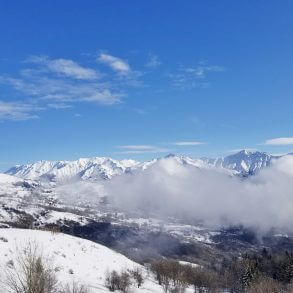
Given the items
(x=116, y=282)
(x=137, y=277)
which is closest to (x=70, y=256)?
(x=116, y=282)

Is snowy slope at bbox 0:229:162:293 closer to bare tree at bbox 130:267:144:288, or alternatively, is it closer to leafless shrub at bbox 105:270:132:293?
leafless shrub at bbox 105:270:132:293

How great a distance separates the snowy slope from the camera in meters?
59.4

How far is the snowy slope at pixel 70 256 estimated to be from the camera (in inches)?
2339

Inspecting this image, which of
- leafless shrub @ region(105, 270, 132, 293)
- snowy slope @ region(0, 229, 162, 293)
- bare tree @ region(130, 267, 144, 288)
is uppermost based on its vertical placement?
snowy slope @ region(0, 229, 162, 293)

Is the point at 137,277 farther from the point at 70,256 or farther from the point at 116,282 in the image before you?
the point at 70,256

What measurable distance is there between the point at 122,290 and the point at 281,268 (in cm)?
10969

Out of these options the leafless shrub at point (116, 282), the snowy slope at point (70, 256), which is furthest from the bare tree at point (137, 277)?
the leafless shrub at point (116, 282)

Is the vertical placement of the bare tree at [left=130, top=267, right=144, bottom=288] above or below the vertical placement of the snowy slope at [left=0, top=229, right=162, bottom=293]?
below

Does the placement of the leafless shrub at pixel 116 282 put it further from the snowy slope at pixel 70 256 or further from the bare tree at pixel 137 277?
the bare tree at pixel 137 277

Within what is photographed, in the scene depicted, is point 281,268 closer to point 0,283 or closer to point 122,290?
point 122,290

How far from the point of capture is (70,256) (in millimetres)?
70938

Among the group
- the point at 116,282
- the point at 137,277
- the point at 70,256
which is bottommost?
the point at 137,277

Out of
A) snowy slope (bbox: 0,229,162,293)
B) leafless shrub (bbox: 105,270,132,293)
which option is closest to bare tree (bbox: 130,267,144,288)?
snowy slope (bbox: 0,229,162,293)

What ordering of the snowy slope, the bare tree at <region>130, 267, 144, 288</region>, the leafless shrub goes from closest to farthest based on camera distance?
the snowy slope, the leafless shrub, the bare tree at <region>130, 267, 144, 288</region>
